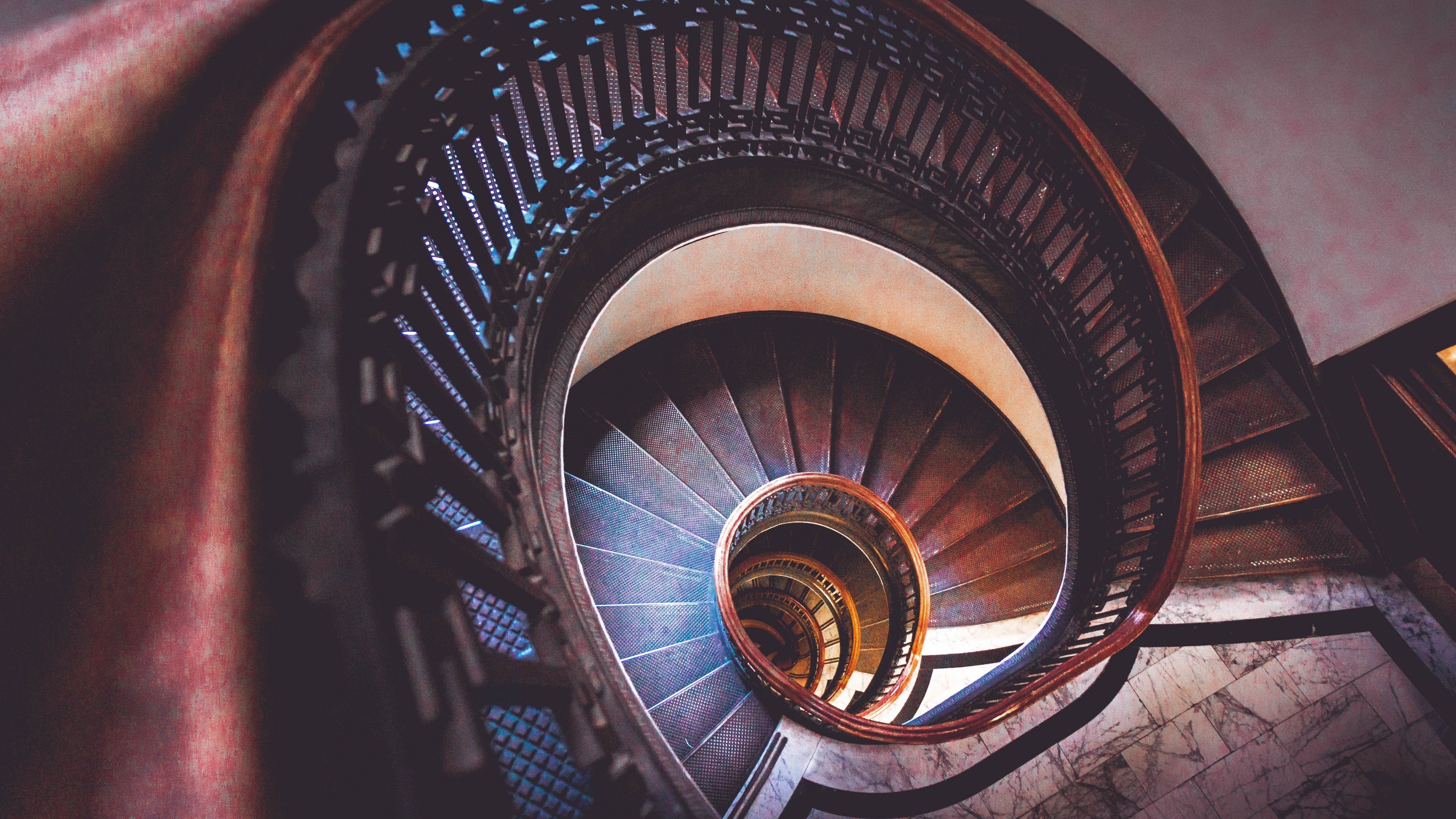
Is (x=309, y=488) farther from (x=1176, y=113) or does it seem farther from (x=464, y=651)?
(x=1176, y=113)

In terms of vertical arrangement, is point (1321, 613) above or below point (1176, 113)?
below

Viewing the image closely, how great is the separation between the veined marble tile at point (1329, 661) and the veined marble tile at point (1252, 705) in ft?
0.16

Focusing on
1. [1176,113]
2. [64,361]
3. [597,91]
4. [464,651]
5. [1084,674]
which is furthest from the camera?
[1176,113]

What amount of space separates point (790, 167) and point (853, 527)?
2790mm

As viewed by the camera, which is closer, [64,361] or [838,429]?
[64,361]

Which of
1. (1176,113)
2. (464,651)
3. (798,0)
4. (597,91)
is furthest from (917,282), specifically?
(464,651)

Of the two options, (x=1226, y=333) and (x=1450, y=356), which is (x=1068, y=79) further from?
(x=1450, y=356)

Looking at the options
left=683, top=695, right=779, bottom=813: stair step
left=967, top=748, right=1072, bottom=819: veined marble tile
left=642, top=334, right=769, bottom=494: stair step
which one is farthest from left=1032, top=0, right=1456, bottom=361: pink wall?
left=683, top=695, right=779, bottom=813: stair step

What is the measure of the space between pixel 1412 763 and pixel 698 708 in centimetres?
326

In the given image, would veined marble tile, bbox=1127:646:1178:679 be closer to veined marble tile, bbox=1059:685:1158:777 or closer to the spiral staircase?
veined marble tile, bbox=1059:685:1158:777

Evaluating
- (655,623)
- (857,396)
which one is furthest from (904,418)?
(655,623)

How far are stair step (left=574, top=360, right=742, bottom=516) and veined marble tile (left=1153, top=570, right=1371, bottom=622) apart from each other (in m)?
2.62

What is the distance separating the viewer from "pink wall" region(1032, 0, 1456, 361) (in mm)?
3033

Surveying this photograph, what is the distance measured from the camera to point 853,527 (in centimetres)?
515
